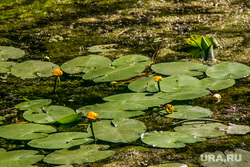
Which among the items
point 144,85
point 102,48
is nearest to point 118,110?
point 144,85

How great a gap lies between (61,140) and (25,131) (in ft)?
0.53

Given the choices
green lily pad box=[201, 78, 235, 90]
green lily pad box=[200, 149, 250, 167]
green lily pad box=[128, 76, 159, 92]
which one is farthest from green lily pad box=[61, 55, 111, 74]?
green lily pad box=[200, 149, 250, 167]

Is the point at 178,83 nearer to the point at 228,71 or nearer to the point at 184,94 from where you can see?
the point at 184,94

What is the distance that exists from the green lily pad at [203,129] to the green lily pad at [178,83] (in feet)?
1.00

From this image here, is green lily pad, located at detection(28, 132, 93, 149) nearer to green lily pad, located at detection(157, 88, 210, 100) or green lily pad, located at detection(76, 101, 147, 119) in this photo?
green lily pad, located at detection(76, 101, 147, 119)

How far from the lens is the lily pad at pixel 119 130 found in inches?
48.6

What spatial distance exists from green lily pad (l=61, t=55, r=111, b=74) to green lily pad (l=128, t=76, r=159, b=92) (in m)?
0.27

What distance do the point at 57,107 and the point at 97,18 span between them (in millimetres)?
1395

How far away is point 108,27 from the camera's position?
8.35 feet

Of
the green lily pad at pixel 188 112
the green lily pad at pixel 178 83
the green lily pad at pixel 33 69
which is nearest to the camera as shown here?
the green lily pad at pixel 188 112

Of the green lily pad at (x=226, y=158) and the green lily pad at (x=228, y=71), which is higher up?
the green lily pad at (x=228, y=71)

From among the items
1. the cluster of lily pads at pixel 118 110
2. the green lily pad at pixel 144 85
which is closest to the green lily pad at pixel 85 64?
the cluster of lily pads at pixel 118 110

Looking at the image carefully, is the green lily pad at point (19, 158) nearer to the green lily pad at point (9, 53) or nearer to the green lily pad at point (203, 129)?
the green lily pad at point (203, 129)

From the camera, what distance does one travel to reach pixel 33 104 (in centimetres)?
151
